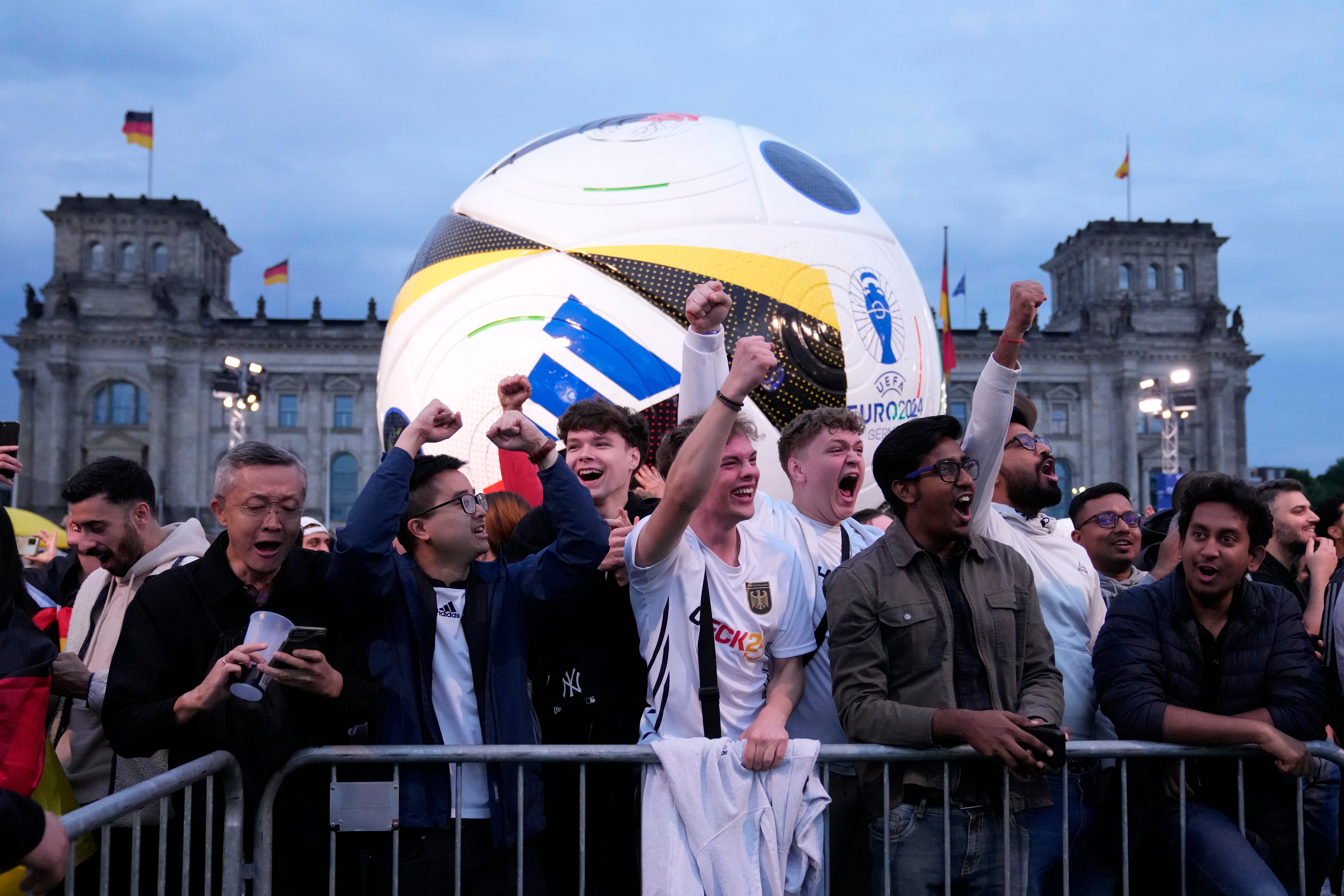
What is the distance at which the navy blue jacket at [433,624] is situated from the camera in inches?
115

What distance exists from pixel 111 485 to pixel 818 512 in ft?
7.94

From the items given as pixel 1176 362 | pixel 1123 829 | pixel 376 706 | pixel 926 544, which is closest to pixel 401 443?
pixel 376 706

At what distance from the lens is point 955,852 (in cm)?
289

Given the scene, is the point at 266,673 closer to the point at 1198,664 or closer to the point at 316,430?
the point at 1198,664

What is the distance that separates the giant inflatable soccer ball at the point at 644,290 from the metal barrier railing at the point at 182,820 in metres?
1.57

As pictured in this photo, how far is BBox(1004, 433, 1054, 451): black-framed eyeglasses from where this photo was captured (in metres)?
3.87

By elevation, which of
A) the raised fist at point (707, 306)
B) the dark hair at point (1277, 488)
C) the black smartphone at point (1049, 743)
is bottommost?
the black smartphone at point (1049, 743)

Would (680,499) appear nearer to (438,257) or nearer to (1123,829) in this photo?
(1123,829)

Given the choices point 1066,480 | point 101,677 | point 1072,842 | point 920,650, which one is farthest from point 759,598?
point 1066,480

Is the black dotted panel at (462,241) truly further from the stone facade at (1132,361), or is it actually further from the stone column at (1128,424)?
the stone column at (1128,424)

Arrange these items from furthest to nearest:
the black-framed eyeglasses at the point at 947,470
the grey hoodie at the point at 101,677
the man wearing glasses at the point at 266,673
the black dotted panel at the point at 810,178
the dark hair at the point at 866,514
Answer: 1. the dark hair at the point at 866,514
2. the black dotted panel at the point at 810,178
3. the grey hoodie at the point at 101,677
4. the black-framed eyeglasses at the point at 947,470
5. the man wearing glasses at the point at 266,673

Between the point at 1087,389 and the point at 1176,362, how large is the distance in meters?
5.78

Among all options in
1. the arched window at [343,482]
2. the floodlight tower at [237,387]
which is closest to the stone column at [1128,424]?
the arched window at [343,482]

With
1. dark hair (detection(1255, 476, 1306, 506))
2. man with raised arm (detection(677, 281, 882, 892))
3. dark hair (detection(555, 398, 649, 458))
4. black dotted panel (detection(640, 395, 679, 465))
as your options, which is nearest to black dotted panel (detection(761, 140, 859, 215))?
man with raised arm (detection(677, 281, 882, 892))
